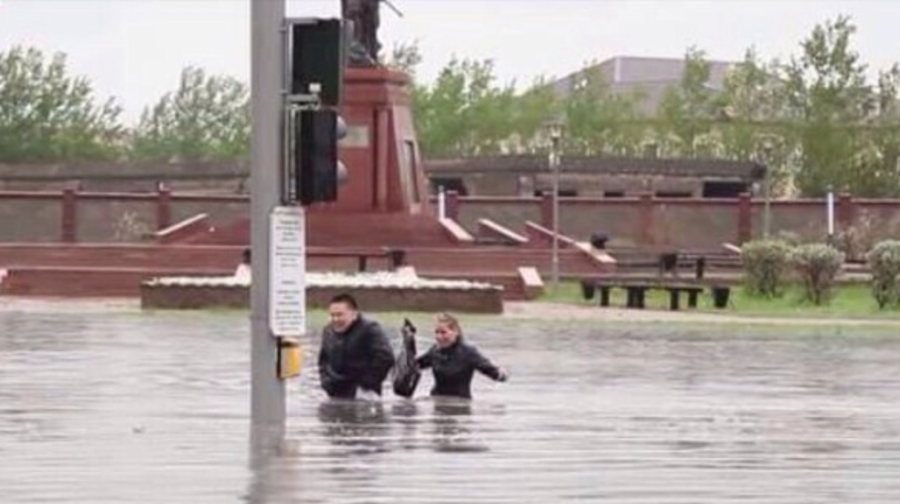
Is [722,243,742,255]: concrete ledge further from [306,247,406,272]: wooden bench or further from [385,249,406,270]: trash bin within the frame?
Answer: [385,249,406,270]: trash bin

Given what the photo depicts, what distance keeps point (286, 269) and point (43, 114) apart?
333ft

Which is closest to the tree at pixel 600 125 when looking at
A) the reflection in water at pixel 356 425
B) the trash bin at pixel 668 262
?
the trash bin at pixel 668 262

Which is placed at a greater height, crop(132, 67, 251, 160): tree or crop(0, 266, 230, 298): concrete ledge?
crop(132, 67, 251, 160): tree

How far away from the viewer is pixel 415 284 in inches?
1666

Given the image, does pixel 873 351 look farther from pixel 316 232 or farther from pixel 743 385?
pixel 316 232

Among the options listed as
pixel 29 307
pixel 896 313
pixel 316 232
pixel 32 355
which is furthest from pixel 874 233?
pixel 32 355

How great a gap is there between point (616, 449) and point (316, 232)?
39.5 m

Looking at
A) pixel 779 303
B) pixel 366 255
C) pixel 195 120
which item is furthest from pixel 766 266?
pixel 195 120

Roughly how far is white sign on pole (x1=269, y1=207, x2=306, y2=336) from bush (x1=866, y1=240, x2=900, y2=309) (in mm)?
29509

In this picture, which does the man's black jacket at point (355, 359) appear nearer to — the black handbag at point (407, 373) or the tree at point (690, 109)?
the black handbag at point (407, 373)

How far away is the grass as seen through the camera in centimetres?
4419

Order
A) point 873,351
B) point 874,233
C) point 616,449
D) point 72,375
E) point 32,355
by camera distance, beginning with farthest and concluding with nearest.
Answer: point 874,233 < point 873,351 < point 32,355 < point 72,375 < point 616,449

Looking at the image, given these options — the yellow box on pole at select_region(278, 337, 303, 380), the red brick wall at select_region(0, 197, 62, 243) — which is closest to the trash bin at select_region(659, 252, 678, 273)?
the red brick wall at select_region(0, 197, 62, 243)

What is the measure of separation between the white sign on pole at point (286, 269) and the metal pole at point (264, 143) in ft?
0.24
